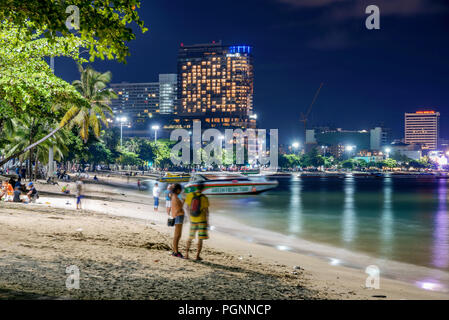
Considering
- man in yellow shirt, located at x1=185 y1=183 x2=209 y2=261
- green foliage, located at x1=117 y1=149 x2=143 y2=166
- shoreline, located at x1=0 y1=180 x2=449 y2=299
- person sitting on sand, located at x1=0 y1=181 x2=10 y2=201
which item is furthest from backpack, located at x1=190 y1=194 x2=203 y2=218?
green foliage, located at x1=117 y1=149 x2=143 y2=166

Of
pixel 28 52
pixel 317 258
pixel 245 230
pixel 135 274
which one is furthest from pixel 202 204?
A: pixel 245 230

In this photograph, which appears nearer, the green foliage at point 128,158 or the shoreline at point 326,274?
the shoreline at point 326,274

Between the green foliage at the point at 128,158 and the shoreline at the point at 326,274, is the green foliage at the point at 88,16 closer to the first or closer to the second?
the shoreline at the point at 326,274

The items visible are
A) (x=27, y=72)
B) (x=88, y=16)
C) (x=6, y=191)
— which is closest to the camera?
(x=88, y=16)

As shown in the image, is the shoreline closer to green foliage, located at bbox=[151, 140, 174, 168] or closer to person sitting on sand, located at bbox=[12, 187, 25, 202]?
person sitting on sand, located at bbox=[12, 187, 25, 202]

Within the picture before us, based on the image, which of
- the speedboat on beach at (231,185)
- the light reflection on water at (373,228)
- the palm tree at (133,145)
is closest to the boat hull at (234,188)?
the speedboat on beach at (231,185)

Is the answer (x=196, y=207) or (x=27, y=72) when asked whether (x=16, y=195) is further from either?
(x=196, y=207)

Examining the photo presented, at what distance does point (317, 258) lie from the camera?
15625 mm

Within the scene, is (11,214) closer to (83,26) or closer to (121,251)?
(121,251)

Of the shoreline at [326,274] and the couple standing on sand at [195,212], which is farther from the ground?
the couple standing on sand at [195,212]

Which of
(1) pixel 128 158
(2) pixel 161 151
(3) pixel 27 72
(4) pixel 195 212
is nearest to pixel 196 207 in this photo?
(4) pixel 195 212

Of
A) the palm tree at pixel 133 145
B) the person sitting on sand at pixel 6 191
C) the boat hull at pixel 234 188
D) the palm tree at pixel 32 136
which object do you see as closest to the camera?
the person sitting on sand at pixel 6 191
